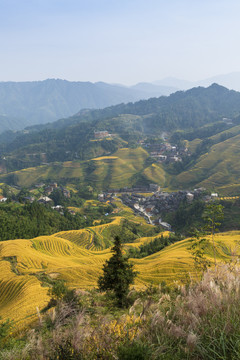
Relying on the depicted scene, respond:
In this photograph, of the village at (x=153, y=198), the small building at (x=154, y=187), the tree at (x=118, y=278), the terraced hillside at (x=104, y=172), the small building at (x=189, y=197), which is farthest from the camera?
the terraced hillside at (x=104, y=172)

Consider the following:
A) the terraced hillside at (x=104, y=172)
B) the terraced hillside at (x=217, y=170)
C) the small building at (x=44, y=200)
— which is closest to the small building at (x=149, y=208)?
the terraced hillside at (x=217, y=170)

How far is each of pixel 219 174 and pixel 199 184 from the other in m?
12.0

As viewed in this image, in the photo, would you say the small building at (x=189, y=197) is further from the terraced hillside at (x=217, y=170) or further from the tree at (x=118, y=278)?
the tree at (x=118, y=278)

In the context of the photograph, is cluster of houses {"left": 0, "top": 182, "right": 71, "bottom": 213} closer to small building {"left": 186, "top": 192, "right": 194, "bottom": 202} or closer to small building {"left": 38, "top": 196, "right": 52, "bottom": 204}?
small building {"left": 38, "top": 196, "right": 52, "bottom": 204}

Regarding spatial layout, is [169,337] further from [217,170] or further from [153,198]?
[217,170]

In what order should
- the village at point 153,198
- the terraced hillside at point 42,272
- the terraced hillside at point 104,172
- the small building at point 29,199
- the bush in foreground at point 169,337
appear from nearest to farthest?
the bush in foreground at point 169,337 → the terraced hillside at point 42,272 → the village at point 153,198 → the small building at point 29,199 → the terraced hillside at point 104,172

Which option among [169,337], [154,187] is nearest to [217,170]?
[154,187]

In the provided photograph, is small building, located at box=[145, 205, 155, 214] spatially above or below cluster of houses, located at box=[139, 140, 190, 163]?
below

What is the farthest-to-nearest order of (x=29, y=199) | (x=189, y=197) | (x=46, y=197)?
1. (x=46, y=197)
2. (x=29, y=199)
3. (x=189, y=197)

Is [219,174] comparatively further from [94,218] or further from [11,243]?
[11,243]

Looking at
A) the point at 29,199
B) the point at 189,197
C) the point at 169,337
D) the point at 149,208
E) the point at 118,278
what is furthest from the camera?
the point at 29,199

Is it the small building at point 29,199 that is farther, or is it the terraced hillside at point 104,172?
the terraced hillside at point 104,172

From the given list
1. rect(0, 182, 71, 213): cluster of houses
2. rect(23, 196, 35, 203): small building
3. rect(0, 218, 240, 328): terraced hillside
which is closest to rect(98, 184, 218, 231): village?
rect(0, 182, 71, 213): cluster of houses

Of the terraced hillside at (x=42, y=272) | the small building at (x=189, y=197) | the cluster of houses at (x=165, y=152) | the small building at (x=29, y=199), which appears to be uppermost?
the cluster of houses at (x=165, y=152)
